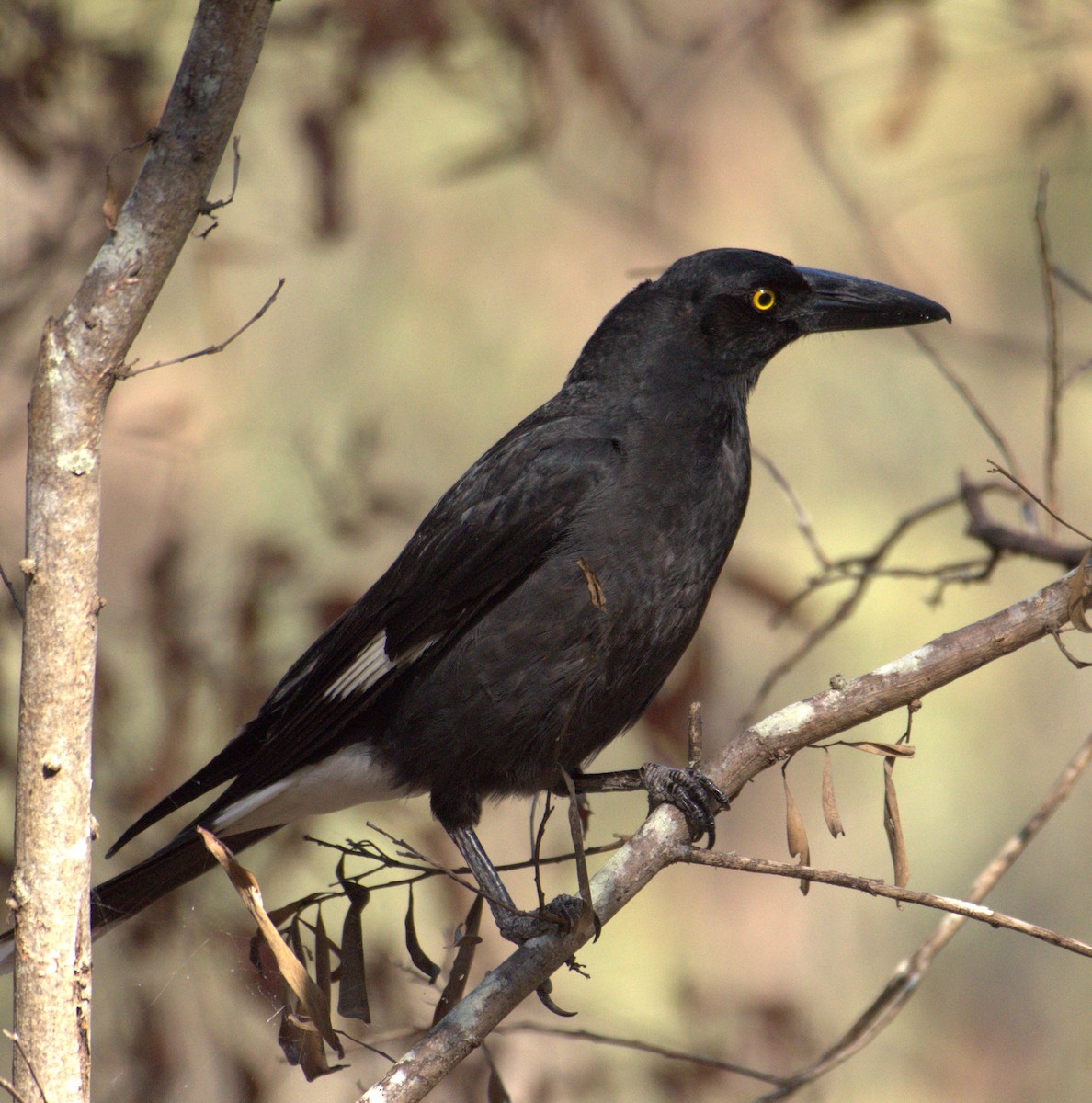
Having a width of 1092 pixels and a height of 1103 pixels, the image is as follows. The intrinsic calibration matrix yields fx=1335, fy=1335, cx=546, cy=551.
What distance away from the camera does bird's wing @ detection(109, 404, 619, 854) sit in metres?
2.14

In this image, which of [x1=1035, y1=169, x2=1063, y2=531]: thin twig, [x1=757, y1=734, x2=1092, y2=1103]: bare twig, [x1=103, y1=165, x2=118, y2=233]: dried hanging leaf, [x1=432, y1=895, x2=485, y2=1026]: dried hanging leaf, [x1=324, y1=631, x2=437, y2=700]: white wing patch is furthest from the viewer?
[x1=324, y1=631, x2=437, y2=700]: white wing patch

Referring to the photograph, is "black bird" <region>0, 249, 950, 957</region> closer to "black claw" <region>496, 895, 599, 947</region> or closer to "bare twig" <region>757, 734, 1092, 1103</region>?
"black claw" <region>496, 895, 599, 947</region>

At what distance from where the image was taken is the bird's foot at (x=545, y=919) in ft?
5.12

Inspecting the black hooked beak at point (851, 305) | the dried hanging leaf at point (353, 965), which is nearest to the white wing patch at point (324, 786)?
the dried hanging leaf at point (353, 965)

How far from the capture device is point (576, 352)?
5.64 metres

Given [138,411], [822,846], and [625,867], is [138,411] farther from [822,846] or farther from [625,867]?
[822,846]

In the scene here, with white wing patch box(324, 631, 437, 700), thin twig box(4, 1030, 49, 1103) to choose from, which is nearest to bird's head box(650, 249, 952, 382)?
white wing patch box(324, 631, 437, 700)

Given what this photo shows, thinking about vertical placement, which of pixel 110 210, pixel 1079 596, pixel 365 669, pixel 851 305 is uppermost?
pixel 851 305

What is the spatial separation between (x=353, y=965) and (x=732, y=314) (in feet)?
4.20

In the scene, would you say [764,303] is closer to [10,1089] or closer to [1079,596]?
[1079,596]

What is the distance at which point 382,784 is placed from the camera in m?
2.27

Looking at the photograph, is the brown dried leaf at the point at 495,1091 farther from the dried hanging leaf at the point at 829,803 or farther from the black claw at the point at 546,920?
the dried hanging leaf at the point at 829,803

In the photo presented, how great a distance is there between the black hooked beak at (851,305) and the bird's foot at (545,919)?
1144mm

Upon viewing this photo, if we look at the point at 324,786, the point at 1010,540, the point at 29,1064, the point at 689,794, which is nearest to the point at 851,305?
the point at 1010,540
